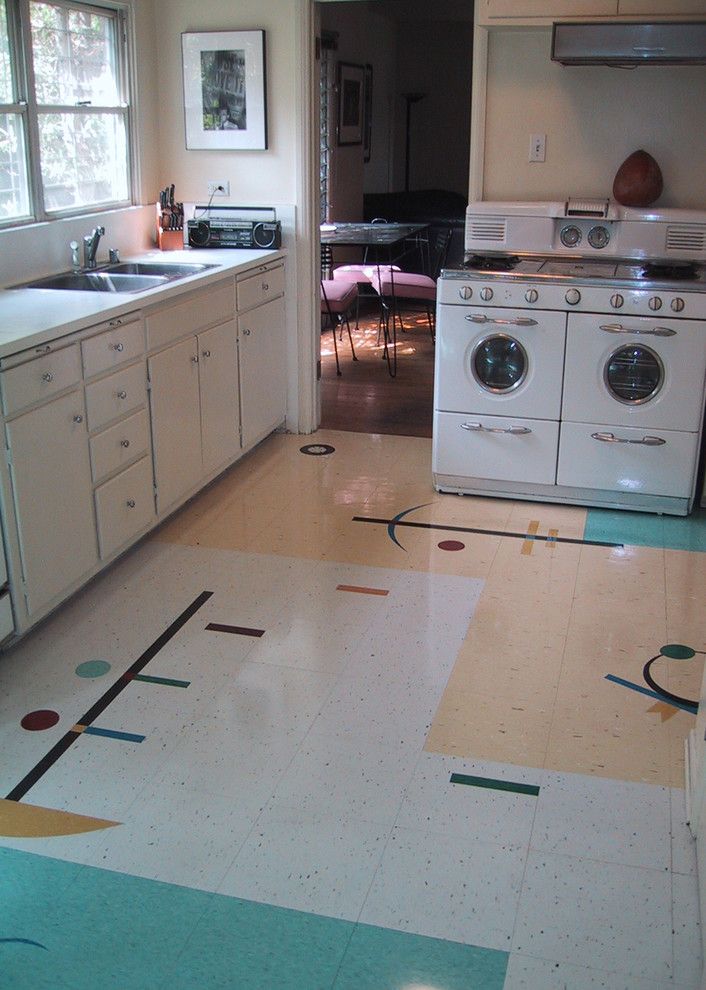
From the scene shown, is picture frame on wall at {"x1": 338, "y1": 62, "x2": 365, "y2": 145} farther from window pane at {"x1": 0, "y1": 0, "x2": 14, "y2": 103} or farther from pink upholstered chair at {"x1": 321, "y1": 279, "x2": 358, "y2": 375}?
window pane at {"x1": 0, "y1": 0, "x2": 14, "y2": 103}

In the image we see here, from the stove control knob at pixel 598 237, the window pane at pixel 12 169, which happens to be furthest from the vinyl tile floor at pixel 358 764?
the window pane at pixel 12 169

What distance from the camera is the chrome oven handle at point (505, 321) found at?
155 inches

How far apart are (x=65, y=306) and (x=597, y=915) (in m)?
2.30

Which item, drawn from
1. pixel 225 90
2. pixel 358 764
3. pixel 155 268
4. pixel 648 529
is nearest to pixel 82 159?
pixel 155 268

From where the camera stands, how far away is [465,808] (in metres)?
2.30

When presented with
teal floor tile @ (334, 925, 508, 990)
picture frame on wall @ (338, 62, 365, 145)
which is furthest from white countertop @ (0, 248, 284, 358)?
picture frame on wall @ (338, 62, 365, 145)

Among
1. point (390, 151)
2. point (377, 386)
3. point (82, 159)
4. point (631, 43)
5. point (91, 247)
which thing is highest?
point (631, 43)

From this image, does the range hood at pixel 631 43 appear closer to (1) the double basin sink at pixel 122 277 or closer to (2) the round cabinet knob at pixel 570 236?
(2) the round cabinet knob at pixel 570 236

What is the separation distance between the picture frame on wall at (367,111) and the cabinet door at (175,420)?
560cm

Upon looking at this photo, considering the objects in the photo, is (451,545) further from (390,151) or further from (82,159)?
(390,151)

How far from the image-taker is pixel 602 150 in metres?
4.26

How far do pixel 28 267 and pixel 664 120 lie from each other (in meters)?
2.56

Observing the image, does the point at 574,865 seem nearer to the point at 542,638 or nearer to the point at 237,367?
the point at 542,638

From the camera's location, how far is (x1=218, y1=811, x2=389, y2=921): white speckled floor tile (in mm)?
2035
